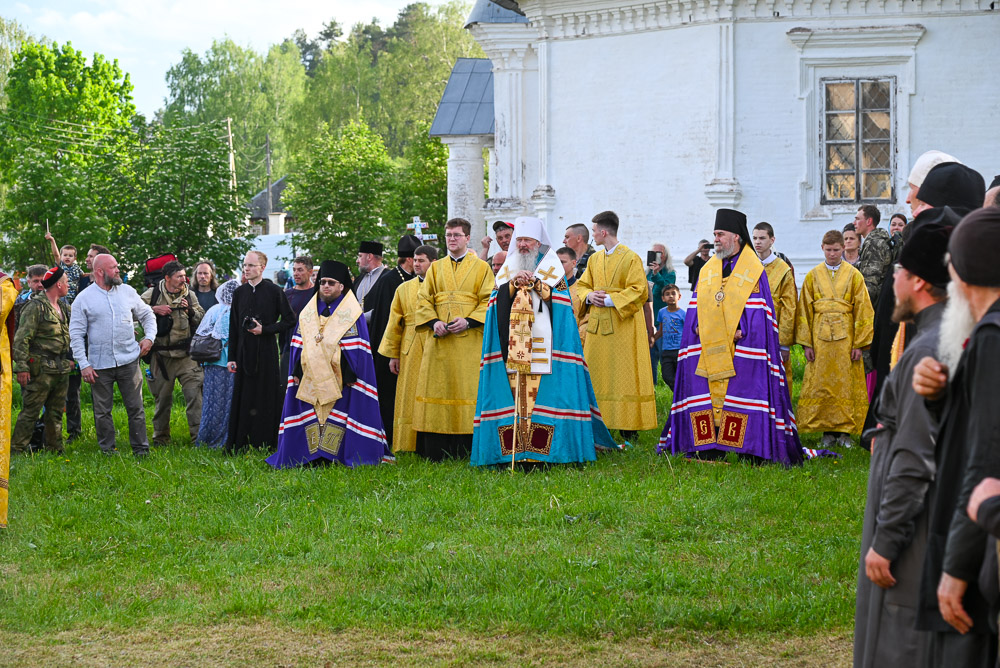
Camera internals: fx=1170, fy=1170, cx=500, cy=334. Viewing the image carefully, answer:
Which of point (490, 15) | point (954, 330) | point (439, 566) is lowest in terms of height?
point (439, 566)

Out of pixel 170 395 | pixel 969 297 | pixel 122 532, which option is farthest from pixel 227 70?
pixel 969 297

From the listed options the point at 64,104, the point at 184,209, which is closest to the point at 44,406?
the point at 184,209

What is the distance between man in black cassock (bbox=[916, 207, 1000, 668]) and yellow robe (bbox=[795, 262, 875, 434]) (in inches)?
264

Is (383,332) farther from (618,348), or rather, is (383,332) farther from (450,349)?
(618,348)

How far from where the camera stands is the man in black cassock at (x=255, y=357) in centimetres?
1060

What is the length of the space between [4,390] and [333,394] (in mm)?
2786

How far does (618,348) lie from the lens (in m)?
10.2

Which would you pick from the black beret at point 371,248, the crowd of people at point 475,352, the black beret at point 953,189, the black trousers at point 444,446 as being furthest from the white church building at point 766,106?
the black beret at point 953,189

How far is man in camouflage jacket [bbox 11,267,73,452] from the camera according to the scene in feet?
34.0

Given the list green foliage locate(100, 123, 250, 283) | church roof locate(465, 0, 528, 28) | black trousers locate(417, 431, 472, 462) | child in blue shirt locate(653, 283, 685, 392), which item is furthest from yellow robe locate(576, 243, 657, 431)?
green foliage locate(100, 123, 250, 283)

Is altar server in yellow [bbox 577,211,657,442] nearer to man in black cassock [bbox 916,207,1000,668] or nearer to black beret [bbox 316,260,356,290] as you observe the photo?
black beret [bbox 316,260,356,290]

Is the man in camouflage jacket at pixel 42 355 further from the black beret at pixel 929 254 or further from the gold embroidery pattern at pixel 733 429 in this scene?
the black beret at pixel 929 254

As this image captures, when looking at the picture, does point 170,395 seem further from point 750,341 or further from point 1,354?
point 750,341

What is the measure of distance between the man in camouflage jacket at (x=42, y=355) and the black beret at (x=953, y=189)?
7895 mm
